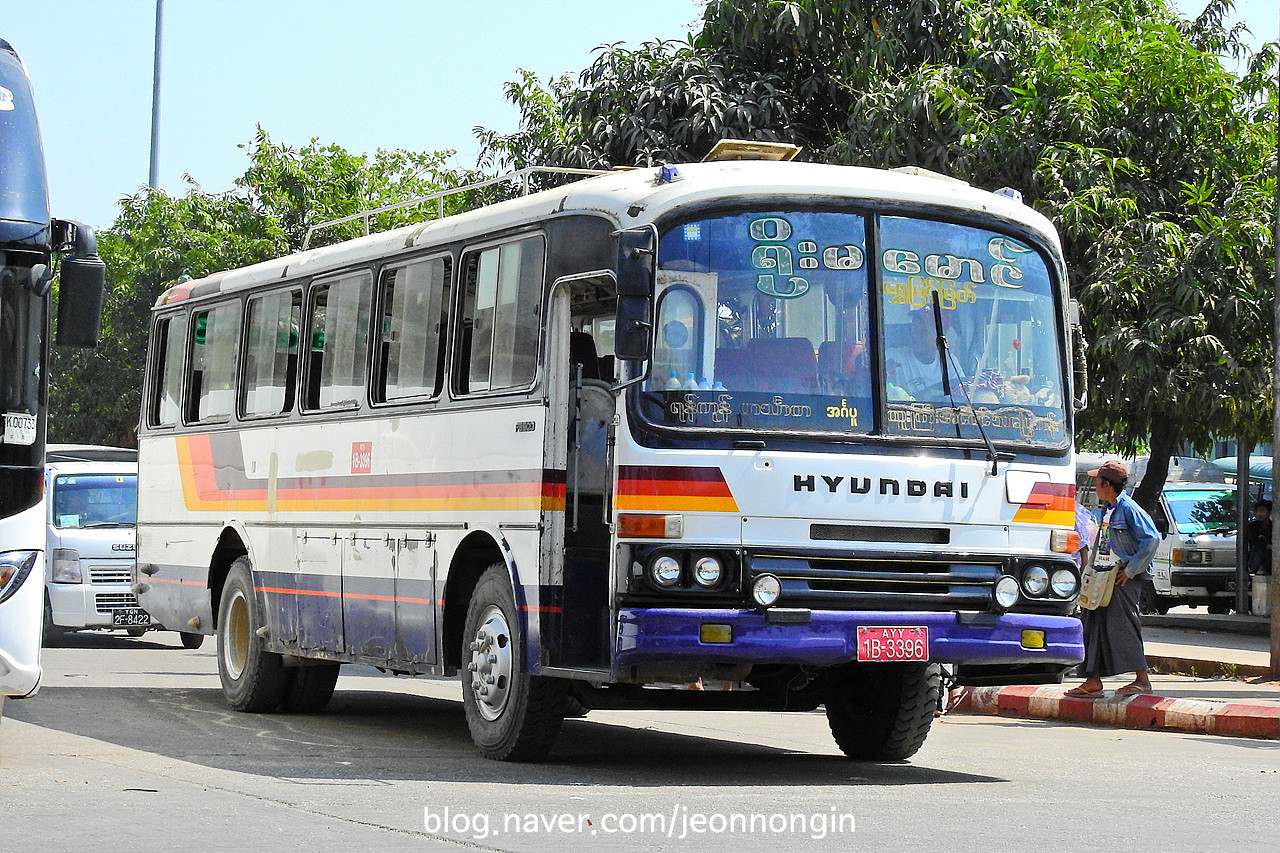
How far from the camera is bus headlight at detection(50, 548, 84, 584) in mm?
20672

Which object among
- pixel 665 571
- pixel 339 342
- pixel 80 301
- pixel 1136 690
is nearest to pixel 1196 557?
pixel 1136 690

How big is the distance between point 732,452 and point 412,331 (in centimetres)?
309

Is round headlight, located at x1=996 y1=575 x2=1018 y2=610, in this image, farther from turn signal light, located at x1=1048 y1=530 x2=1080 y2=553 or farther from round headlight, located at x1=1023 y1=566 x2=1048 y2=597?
turn signal light, located at x1=1048 y1=530 x2=1080 y2=553

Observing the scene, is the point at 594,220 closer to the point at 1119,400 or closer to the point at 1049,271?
the point at 1049,271

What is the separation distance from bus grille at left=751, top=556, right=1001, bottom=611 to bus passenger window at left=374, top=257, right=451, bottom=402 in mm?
2830

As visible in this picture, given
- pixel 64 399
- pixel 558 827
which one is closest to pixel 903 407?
pixel 558 827

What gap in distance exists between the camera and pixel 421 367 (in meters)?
11.6

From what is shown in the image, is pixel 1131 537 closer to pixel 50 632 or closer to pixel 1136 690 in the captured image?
pixel 1136 690

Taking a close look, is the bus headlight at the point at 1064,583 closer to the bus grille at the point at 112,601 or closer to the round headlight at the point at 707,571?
the round headlight at the point at 707,571

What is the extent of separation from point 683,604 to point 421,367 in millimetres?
2975

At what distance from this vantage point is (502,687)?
34.1 ft

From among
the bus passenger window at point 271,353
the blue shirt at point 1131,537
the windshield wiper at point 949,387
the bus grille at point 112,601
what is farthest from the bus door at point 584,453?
the bus grille at point 112,601

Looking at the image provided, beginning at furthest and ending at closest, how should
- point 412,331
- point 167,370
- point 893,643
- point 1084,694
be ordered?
point 167,370
point 1084,694
point 412,331
point 893,643

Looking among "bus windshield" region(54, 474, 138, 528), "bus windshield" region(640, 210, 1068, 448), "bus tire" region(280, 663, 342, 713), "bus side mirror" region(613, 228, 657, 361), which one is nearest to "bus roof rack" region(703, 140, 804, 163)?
"bus windshield" region(640, 210, 1068, 448)
